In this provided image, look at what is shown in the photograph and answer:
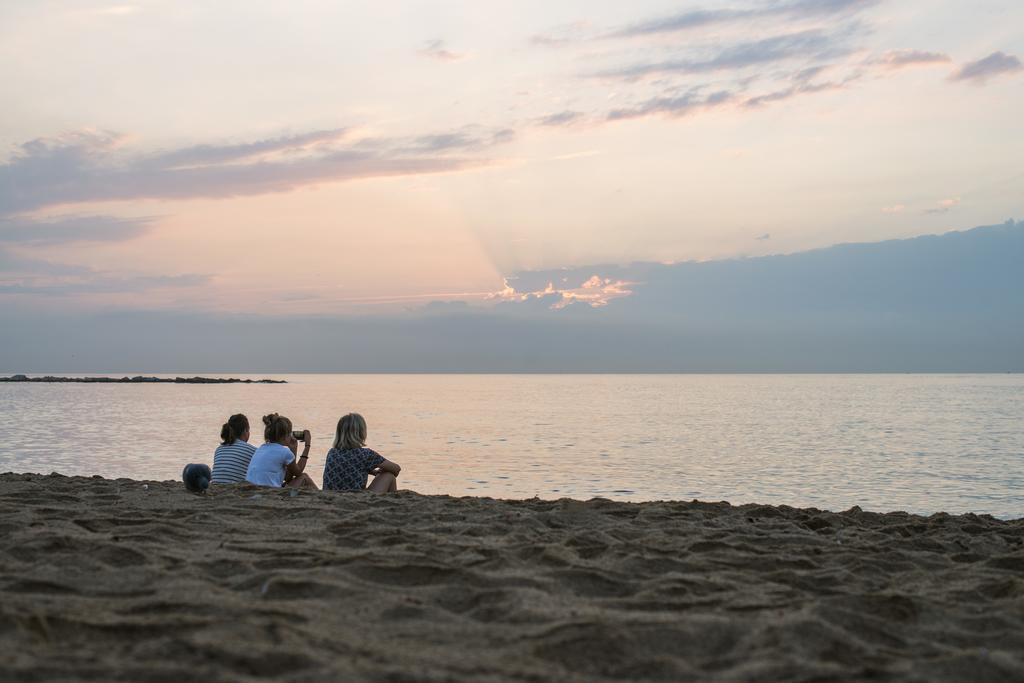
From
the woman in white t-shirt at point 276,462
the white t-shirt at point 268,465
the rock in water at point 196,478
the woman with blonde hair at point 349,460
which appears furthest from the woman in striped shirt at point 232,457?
the rock in water at point 196,478

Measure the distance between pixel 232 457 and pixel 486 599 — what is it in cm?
721

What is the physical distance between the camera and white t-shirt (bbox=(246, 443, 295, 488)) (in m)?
10.0

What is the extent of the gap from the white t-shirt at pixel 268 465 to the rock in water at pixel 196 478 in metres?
1.41

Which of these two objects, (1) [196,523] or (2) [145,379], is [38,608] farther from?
(2) [145,379]

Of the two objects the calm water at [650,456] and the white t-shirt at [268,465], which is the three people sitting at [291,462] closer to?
the white t-shirt at [268,465]

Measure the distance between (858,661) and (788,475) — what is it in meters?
15.1

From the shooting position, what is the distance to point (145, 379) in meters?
143

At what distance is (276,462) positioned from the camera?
1009 cm

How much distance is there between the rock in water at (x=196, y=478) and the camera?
8.49 metres

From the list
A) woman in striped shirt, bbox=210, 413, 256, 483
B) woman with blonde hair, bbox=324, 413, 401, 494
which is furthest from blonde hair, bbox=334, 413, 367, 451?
woman in striped shirt, bbox=210, 413, 256, 483

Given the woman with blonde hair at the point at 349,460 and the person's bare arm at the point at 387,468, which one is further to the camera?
the person's bare arm at the point at 387,468

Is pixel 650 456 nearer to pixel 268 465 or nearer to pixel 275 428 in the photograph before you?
pixel 275 428

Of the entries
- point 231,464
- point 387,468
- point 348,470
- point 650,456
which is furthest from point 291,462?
point 650,456

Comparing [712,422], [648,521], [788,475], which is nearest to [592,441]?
[788,475]
